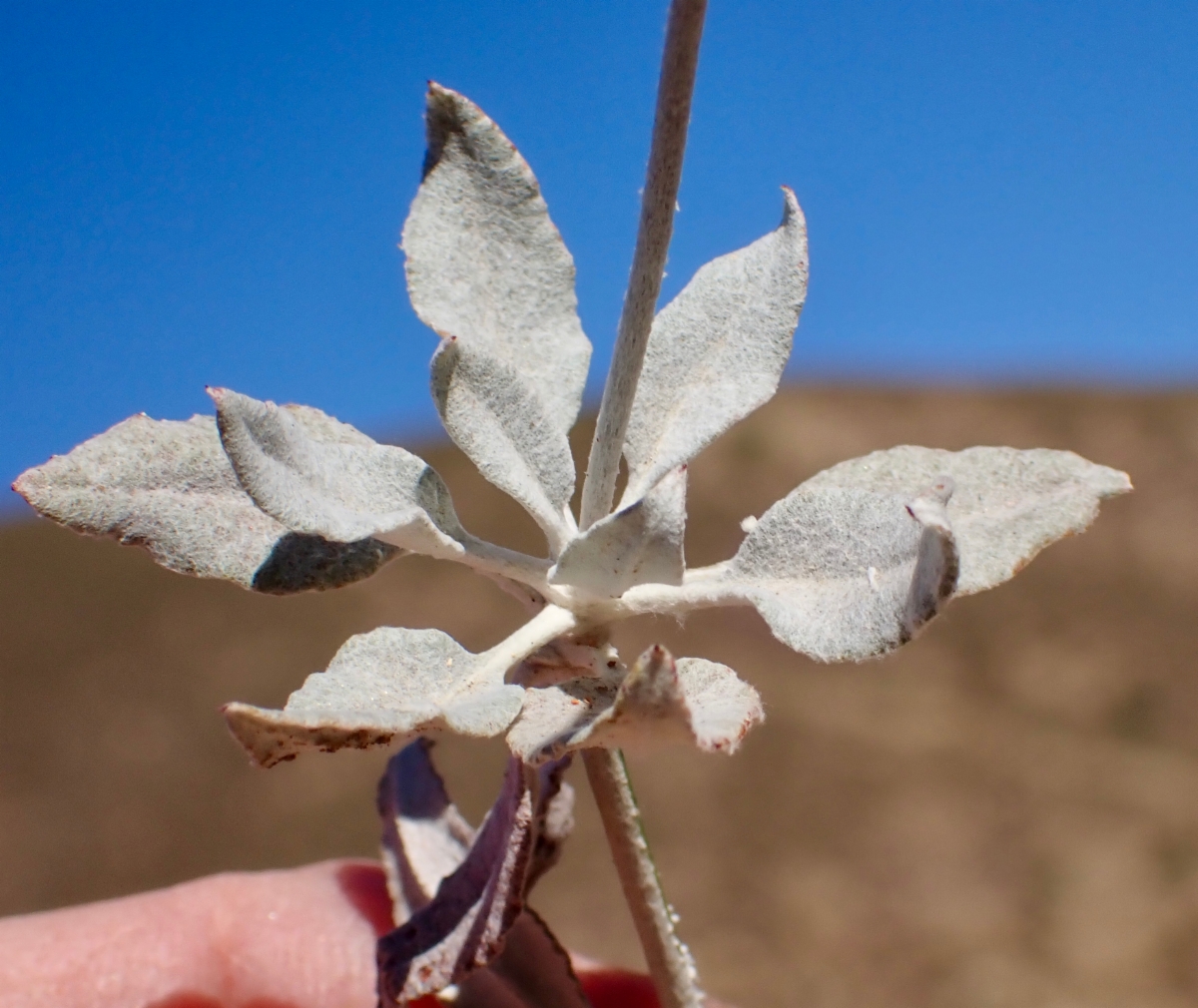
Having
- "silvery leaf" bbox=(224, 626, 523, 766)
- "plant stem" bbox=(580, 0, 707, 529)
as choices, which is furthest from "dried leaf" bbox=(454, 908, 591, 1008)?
"plant stem" bbox=(580, 0, 707, 529)

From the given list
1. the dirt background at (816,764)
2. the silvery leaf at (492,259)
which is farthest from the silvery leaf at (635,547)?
the dirt background at (816,764)

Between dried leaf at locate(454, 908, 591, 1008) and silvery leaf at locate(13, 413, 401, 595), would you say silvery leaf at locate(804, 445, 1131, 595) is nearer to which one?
silvery leaf at locate(13, 413, 401, 595)

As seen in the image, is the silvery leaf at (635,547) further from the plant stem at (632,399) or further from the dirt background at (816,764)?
the dirt background at (816,764)

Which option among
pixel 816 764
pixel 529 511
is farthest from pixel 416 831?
pixel 816 764

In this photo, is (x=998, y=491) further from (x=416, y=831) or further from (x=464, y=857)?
(x=416, y=831)

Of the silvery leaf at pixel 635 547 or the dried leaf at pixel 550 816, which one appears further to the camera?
the dried leaf at pixel 550 816

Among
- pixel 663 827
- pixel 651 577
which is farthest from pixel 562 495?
pixel 663 827

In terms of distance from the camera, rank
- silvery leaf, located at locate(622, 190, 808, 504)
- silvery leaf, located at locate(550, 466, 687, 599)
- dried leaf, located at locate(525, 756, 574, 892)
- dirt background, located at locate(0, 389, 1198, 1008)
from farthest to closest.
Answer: dirt background, located at locate(0, 389, 1198, 1008) < dried leaf, located at locate(525, 756, 574, 892) < silvery leaf, located at locate(622, 190, 808, 504) < silvery leaf, located at locate(550, 466, 687, 599)
